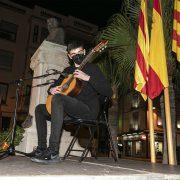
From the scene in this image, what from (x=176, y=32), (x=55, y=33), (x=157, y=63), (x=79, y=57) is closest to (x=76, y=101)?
(x=79, y=57)

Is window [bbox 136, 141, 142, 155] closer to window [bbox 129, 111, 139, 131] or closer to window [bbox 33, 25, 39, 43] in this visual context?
window [bbox 129, 111, 139, 131]

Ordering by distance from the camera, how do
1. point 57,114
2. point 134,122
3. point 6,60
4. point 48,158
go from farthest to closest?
1. point 134,122
2. point 6,60
3. point 57,114
4. point 48,158

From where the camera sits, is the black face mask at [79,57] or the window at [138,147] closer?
the black face mask at [79,57]

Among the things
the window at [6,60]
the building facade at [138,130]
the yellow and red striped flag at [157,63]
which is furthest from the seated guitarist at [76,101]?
the building facade at [138,130]

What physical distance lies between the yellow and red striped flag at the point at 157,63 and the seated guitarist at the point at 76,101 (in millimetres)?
1336

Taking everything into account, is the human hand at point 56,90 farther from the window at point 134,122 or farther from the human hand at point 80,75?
the window at point 134,122

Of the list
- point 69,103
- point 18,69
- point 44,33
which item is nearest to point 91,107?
point 69,103

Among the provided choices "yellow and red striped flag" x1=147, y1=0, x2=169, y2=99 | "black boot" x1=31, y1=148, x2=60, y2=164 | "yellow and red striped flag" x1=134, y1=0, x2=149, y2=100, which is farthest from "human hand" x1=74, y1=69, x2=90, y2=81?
"yellow and red striped flag" x1=147, y1=0, x2=169, y2=99

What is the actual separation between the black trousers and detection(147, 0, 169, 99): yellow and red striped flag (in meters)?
1.54

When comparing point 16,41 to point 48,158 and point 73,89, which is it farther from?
point 48,158

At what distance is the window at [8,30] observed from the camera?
87.4ft

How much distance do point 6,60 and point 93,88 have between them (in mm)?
24191

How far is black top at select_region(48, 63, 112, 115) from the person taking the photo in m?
3.48

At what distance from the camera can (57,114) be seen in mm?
3221
